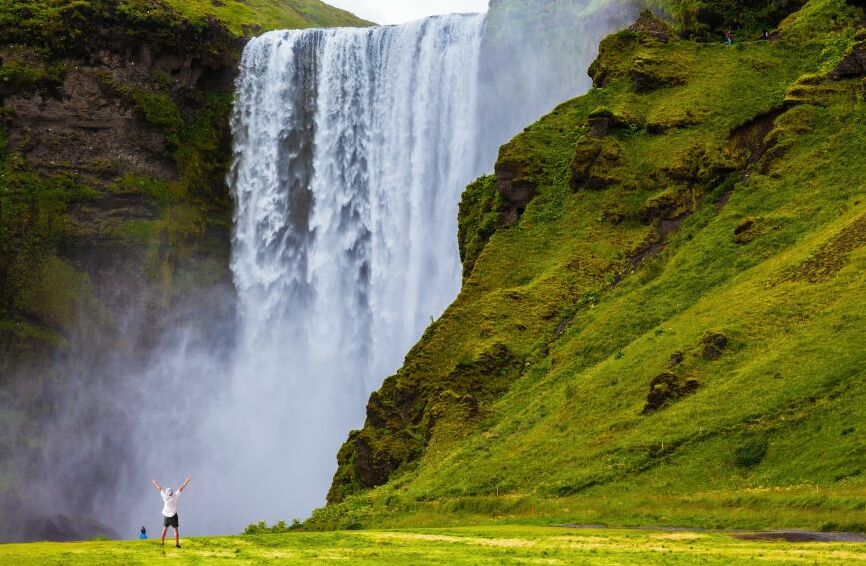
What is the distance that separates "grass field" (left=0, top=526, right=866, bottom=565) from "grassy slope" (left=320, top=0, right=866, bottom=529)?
376cm

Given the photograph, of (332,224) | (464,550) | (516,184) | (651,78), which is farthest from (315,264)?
(464,550)

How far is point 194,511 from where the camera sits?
90.2 m

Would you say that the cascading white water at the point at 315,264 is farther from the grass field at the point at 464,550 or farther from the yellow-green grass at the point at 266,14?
the grass field at the point at 464,550

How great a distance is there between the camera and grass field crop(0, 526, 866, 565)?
25.8 metres

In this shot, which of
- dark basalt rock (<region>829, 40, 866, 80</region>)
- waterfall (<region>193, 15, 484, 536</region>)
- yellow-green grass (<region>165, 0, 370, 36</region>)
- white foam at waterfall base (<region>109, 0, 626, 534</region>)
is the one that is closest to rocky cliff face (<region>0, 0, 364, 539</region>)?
white foam at waterfall base (<region>109, 0, 626, 534</region>)

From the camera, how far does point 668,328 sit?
48.7 metres

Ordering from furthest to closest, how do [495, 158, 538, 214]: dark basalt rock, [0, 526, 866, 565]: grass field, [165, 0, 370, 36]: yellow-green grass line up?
1. [165, 0, 370, 36]: yellow-green grass
2. [495, 158, 538, 214]: dark basalt rock
3. [0, 526, 866, 565]: grass field

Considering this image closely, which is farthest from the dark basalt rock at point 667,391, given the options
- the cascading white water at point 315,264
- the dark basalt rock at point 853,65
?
the cascading white water at point 315,264

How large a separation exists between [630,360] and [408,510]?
11.4 metres

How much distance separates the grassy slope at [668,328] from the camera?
124ft

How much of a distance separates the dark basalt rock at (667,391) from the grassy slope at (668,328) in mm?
303

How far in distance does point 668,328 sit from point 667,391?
6110 mm

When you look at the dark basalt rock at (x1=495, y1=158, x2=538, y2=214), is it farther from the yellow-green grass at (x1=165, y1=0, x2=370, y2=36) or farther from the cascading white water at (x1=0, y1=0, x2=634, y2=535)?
the yellow-green grass at (x1=165, y1=0, x2=370, y2=36)

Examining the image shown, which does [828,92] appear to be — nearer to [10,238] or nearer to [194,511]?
[194,511]
